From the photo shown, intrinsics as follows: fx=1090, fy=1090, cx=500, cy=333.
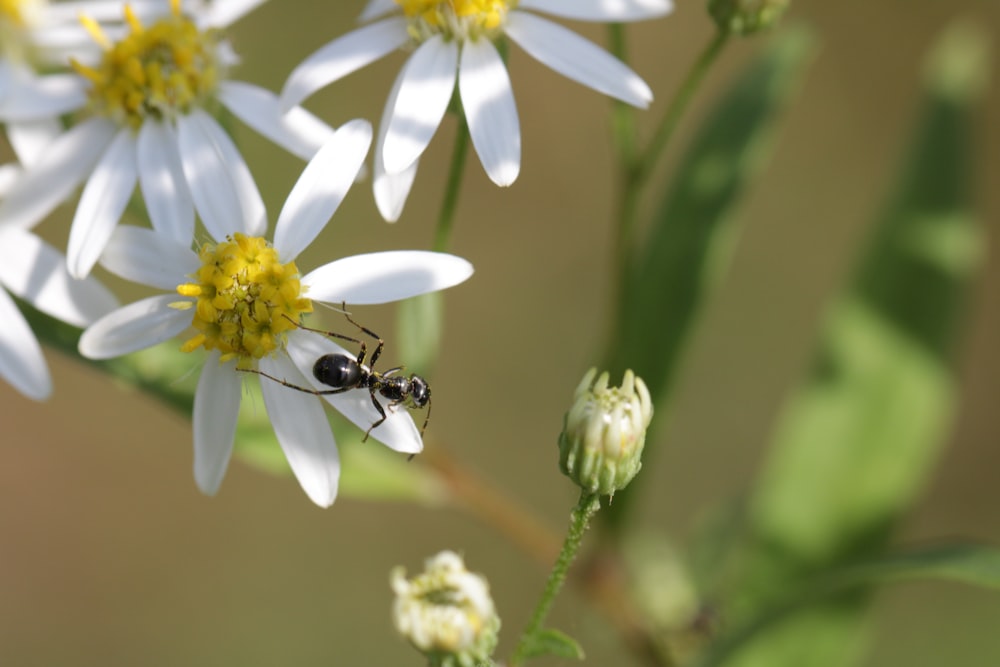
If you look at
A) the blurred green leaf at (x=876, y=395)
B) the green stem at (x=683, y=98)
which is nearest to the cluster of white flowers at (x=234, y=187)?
the green stem at (x=683, y=98)

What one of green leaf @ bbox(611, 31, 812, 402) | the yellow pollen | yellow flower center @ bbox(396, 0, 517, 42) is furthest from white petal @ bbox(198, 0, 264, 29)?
green leaf @ bbox(611, 31, 812, 402)

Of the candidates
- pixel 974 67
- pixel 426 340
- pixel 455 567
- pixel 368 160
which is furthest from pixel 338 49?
pixel 974 67

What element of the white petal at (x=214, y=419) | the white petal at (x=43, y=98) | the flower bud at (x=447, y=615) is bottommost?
the flower bud at (x=447, y=615)

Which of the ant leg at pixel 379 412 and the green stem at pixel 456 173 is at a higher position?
the green stem at pixel 456 173

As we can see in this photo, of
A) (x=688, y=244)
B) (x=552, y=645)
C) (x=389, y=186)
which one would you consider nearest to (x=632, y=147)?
(x=688, y=244)

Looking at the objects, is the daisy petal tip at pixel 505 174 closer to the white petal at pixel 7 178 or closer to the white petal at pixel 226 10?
the white petal at pixel 226 10

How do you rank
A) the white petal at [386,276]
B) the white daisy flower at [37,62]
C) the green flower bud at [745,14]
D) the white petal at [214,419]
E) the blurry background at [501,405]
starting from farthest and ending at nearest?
the blurry background at [501,405]
the white daisy flower at [37,62]
the green flower bud at [745,14]
the white petal at [214,419]
the white petal at [386,276]
